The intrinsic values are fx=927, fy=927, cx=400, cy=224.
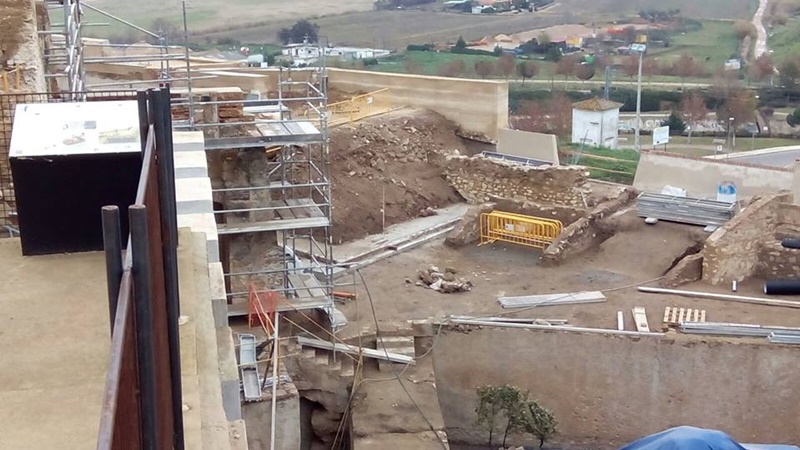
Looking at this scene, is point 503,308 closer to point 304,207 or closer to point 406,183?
point 304,207

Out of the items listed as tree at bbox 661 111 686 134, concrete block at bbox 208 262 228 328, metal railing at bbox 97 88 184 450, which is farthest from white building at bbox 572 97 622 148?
metal railing at bbox 97 88 184 450

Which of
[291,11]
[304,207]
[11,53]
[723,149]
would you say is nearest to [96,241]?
[11,53]

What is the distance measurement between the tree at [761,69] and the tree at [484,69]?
53.2 feet

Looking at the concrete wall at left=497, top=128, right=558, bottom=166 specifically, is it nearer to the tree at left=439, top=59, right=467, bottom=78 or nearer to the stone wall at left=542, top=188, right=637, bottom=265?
the stone wall at left=542, top=188, right=637, bottom=265

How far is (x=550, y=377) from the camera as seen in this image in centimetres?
1346

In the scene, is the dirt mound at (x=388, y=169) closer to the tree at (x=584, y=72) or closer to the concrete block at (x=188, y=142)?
the concrete block at (x=188, y=142)

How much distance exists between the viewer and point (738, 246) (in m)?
15.0

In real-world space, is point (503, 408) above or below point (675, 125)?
below

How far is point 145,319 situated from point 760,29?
79404 millimetres

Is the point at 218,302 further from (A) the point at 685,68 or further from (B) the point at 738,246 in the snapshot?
(A) the point at 685,68

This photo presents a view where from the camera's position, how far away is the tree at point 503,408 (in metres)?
12.6

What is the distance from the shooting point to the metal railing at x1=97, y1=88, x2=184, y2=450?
229cm

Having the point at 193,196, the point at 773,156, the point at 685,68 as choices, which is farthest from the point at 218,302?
the point at 685,68

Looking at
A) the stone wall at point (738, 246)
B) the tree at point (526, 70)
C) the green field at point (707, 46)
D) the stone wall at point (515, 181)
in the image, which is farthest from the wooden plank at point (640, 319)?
the green field at point (707, 46)
